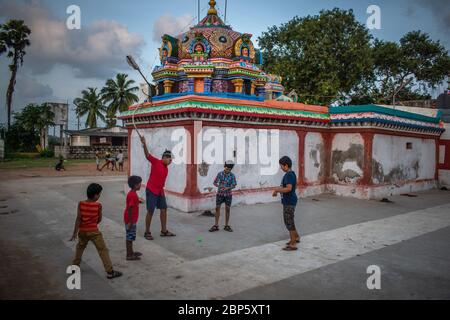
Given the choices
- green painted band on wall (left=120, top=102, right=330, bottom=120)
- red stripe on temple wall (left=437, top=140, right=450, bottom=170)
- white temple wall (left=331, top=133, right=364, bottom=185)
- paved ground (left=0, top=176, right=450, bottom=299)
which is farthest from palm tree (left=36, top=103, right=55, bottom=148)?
red stripe on temple wall (left=437, top=140, right=450, bottom=170)

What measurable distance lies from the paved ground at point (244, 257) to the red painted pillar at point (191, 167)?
812mm

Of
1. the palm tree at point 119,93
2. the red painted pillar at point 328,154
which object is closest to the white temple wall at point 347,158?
the red painted pillar at point 328,154

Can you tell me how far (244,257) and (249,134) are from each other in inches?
243

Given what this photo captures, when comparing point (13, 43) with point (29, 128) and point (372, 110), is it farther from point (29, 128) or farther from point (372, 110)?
point (372, 110)

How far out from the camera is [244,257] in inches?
253

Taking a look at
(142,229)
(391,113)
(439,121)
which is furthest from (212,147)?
(439,121)

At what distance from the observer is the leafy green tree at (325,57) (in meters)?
27.4

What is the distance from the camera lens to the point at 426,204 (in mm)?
12945

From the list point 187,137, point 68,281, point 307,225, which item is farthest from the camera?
point 187,137

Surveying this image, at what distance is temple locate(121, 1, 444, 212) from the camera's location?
426 inches

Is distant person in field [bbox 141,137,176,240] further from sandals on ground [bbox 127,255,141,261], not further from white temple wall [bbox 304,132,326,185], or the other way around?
white temple wall [bbox 304,132,326,185]

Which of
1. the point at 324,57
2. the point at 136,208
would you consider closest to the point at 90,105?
the point at 324,57
